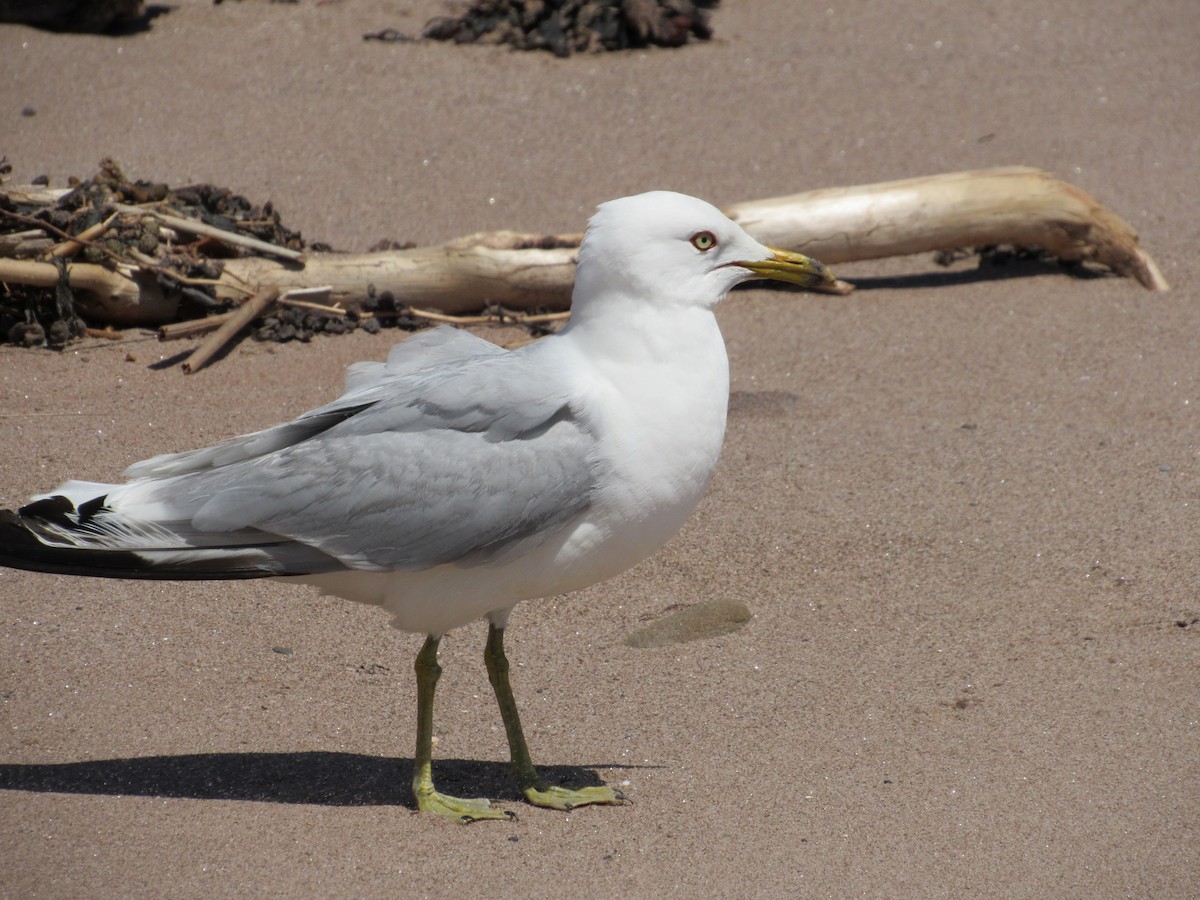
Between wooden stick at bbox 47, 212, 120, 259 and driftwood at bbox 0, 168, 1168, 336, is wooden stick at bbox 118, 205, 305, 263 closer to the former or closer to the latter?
driftwood at bbox 0, 168, 1168, 336

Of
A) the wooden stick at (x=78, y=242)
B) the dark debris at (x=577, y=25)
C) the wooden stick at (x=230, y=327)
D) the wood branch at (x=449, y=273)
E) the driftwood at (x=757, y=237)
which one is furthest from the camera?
the dark debris at (x=577, y=25)

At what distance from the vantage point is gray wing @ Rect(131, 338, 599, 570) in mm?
3844

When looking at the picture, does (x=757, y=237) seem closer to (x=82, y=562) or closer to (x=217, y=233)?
(x=217, y=233)

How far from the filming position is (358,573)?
3996 millimetres

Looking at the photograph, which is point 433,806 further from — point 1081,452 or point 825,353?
point 825,353

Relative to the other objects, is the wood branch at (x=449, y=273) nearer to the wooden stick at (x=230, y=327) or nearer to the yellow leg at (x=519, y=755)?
the wooden stick at (x=230, y=327)

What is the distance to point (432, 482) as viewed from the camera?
3898 millimetres

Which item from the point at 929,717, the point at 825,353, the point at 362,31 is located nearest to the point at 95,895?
the point at 929,717

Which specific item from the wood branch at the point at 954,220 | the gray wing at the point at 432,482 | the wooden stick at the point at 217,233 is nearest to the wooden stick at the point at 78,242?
the wooden stick at the point at 217,233

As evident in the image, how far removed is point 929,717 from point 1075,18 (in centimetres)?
983

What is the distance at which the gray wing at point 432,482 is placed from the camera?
384cm

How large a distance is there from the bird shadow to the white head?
163 cm

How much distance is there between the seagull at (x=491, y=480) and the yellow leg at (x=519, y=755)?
0.73ft

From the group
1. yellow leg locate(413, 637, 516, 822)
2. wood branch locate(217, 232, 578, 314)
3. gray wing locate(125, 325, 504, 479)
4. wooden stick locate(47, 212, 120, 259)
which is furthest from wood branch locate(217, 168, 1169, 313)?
yellow leg locate(413, 637, 516, 822)
